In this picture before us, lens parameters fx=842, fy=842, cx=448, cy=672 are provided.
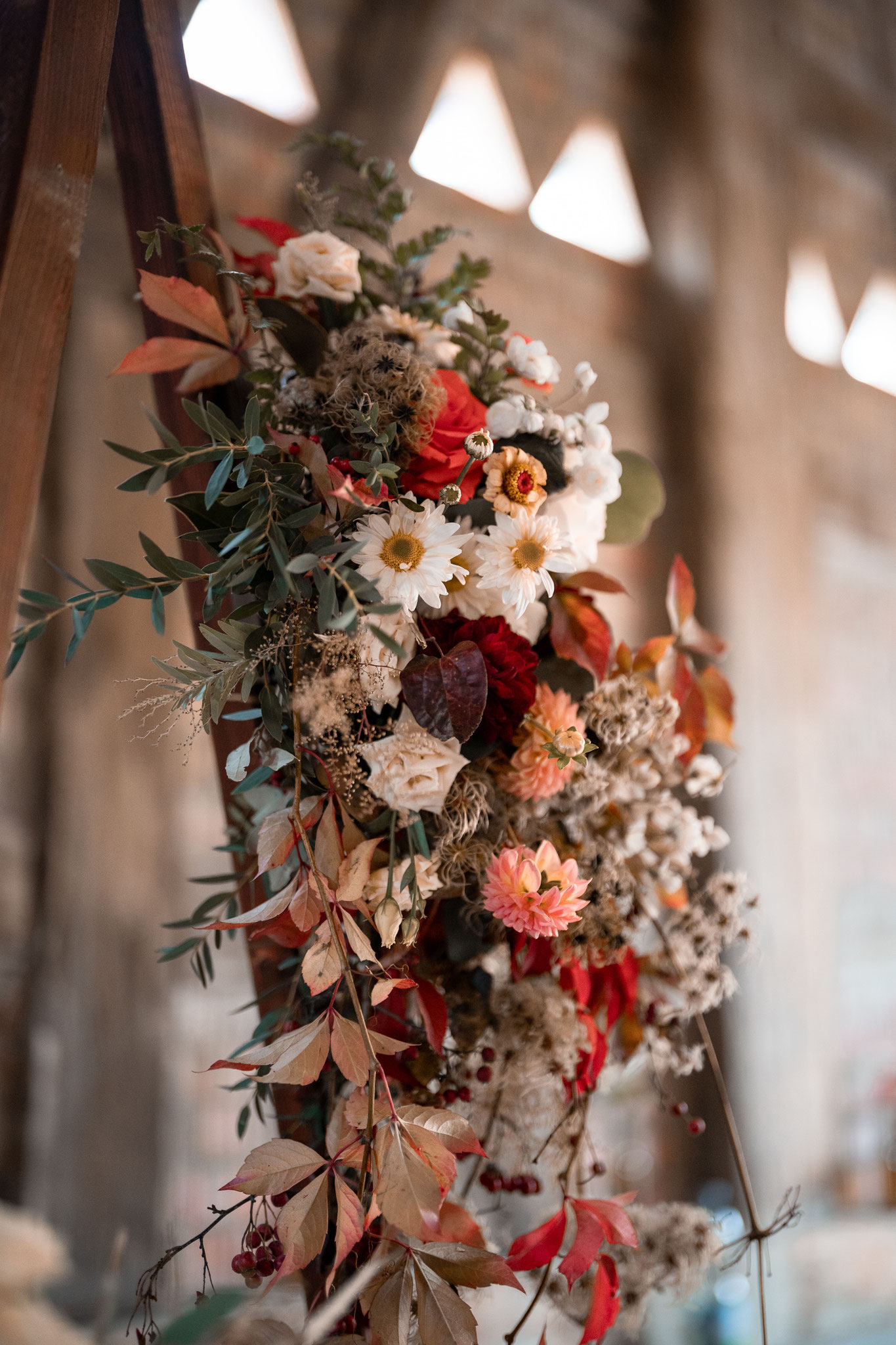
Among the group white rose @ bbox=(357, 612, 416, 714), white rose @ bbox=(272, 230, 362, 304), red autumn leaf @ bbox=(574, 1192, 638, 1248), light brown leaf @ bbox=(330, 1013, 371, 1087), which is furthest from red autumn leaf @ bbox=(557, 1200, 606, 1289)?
white rose @ bbox=(272, 230, 362, 304)

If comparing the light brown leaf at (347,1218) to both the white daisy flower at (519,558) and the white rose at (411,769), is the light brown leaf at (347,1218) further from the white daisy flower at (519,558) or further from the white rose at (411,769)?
the white daisy flower at (519,558)

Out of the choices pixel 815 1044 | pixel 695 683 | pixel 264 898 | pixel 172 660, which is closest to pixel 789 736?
pixel 815 1044

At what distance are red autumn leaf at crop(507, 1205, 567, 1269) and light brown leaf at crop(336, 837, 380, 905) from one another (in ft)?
1.05

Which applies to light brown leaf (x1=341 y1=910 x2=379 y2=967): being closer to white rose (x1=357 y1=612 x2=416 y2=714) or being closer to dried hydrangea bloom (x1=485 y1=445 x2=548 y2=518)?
white rose (x1=357 y1=612 x2=416 y2=714)

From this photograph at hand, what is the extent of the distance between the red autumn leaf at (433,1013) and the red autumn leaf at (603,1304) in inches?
9.1

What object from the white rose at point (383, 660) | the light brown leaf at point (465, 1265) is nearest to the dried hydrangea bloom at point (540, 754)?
the white rose at point (383, 660)

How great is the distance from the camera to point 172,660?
0.64 metres

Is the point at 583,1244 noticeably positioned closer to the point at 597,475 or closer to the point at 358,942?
the point at 358,942

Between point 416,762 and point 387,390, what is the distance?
273 millimetres

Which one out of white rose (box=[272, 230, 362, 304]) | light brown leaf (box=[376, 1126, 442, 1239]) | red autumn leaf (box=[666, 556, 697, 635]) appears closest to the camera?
light brown leaf (box=[376, 1126, 442, 1239])

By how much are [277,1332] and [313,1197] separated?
7 cm

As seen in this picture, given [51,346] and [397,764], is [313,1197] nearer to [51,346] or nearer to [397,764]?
[397,764]

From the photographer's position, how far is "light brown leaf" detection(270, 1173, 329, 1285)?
0.51 meters

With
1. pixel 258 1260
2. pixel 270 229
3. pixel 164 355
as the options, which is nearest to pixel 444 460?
pixel 164 355
